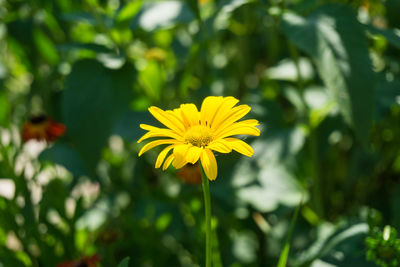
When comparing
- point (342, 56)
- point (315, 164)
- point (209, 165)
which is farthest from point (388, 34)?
point (209, 165)

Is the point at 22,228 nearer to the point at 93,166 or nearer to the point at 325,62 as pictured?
the point at 93,166

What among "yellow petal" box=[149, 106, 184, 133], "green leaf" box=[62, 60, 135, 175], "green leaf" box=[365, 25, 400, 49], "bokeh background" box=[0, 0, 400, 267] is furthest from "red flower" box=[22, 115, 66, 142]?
"green leaf" box=[365, 25, 400, 49]

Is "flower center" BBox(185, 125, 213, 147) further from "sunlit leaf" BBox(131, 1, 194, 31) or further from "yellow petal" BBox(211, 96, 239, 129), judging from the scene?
"sunlit leaf" BBox(131, 1, 194, 31)

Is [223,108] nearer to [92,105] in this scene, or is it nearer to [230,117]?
[230,117]

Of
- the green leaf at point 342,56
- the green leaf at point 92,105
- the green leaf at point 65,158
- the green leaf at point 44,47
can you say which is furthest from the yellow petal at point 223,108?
the green leaf at point 44,47

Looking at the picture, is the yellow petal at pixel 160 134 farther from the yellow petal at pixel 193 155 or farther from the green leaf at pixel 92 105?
the green leaf at pixel 92 105

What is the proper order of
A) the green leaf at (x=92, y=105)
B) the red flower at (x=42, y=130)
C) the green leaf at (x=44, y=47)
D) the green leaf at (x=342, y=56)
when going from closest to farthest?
1. the green leaf at (x=342, y=56)
2. the green leaf at (x=92, y=105)
3. the red flower at (x=42, y=130)
4. the green leaf at (x=44, y=47)
